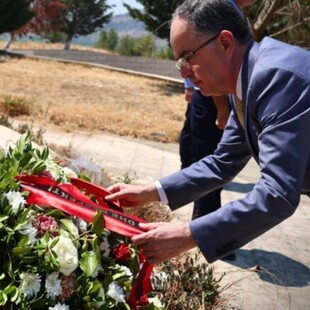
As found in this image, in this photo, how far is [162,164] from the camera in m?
7.14

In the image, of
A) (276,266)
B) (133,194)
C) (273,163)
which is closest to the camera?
(273,163)

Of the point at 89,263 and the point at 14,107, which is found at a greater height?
the point at 89,263

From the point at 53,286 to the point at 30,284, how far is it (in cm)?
8

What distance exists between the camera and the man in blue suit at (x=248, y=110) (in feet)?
6.17

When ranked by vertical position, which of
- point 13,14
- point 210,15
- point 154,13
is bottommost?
point 13,14

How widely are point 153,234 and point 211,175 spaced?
2.10 ft

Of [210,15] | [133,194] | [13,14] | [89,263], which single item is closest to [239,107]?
[210,15]

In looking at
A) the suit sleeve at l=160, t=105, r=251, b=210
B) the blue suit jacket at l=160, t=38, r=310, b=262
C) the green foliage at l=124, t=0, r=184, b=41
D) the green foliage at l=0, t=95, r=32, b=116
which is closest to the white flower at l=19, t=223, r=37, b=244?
the blue suit jacket at l=160, t=38, r=310, b=262

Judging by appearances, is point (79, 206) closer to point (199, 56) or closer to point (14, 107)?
point (199, 56)

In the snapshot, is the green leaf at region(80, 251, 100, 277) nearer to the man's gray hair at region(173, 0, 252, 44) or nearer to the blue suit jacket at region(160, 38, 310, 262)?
the blue suit jacket at region(160, 38, 310, 262)

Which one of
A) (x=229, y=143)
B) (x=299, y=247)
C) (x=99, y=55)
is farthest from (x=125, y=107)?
(x=99, y=55)

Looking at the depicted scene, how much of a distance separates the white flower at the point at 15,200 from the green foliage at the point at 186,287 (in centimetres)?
100

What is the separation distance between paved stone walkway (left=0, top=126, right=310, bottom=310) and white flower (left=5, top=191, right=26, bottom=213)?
1.51m

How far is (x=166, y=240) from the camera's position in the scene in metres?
2.02
